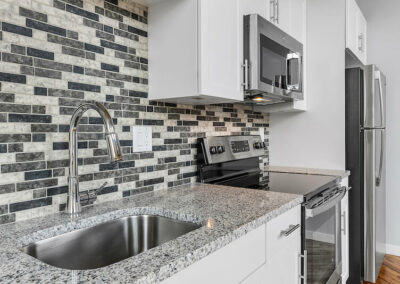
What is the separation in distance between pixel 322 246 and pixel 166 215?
99cm

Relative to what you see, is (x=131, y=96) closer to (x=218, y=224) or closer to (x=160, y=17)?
(x=160, y=17)

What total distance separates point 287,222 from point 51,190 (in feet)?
3.08

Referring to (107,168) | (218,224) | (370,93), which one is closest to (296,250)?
(218,224)

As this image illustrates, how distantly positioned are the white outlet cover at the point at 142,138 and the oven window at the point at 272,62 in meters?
0.68

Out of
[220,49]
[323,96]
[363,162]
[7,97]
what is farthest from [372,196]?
[7,97]

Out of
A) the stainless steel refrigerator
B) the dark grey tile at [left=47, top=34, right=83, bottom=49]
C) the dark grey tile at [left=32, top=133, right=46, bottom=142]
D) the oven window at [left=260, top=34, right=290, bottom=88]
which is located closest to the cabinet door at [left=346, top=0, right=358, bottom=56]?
the stainless steel refrigerator

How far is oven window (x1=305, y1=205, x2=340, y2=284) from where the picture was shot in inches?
57.0

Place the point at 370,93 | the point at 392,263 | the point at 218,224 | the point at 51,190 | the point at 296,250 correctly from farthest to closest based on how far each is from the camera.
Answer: the point at 392,263 < the point at 370,93 < the point at 296,250 < the point at 51,190 < the point at 218,224

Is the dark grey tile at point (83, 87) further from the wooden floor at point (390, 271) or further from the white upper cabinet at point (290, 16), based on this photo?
the wooden floor at point (390, 271)

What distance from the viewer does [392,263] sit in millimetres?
2762

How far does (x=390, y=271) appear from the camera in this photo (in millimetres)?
2613

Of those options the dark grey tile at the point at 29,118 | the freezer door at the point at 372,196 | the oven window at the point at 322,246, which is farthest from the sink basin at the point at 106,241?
the freezer door at the point at 372,196

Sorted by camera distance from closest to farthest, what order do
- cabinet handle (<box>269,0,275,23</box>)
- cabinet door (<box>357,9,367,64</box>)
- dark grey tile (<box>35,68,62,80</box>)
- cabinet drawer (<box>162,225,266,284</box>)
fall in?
cabinet drawer (<box>162,225,266,284</box>)
dark grey tile (<box>35,68,62,80</box>)
cabinet handle (<box>269,0,275,23</box>)
cabinet door (<box>357,9,367,64</box>)

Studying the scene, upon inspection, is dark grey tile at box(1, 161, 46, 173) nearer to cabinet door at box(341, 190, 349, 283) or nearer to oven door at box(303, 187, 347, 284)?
oven door at box(303, 187, 347, 284)
